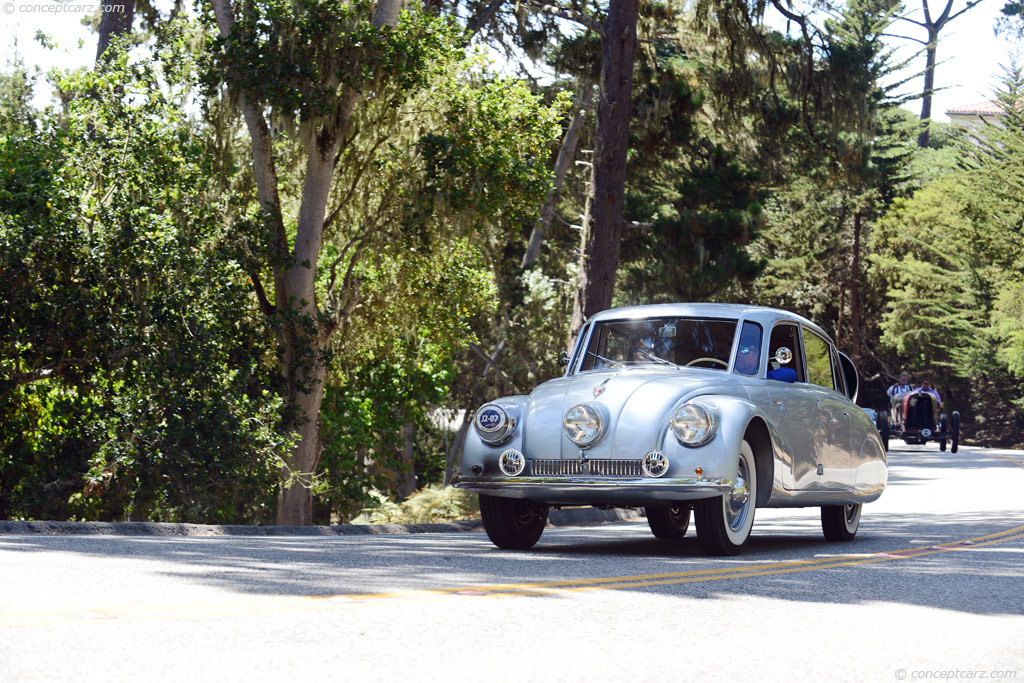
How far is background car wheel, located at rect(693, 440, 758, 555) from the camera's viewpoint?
30.2 feet

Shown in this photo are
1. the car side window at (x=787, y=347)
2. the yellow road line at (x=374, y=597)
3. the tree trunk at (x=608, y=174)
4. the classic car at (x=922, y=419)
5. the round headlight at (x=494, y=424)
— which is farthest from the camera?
the classic car at (x=922, y=419)

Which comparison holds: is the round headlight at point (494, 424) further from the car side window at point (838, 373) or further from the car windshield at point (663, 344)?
the car side window at point (838, 373)

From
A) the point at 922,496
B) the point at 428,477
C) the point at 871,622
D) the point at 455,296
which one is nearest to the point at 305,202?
the point at 455,296

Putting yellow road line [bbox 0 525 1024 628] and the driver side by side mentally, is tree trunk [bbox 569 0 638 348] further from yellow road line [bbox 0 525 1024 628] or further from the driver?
the driver

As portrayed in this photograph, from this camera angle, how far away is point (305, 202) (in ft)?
63.2

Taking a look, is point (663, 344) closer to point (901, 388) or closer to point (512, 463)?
point (512, 463)

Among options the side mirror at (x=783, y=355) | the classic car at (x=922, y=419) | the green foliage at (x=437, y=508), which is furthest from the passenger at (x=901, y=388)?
the side mirror at (x=783, y=355)

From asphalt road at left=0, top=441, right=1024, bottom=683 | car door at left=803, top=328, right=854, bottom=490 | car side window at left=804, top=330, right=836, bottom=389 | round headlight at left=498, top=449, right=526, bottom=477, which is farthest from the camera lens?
car side window at left=804, top=330, right=836, bottom=389

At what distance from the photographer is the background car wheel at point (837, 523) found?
11.4 meters

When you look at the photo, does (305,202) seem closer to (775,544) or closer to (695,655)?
(775,544)

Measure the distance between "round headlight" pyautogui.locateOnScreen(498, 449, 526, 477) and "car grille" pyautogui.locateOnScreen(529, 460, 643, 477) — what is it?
74 mm

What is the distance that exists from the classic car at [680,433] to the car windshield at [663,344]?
1 cm

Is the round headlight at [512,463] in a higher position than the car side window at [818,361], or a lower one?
lower

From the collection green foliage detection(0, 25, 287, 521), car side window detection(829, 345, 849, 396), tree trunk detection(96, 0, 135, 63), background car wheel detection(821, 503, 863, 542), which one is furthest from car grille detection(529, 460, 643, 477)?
tree trunk detection(96, 0, 135, 63)
